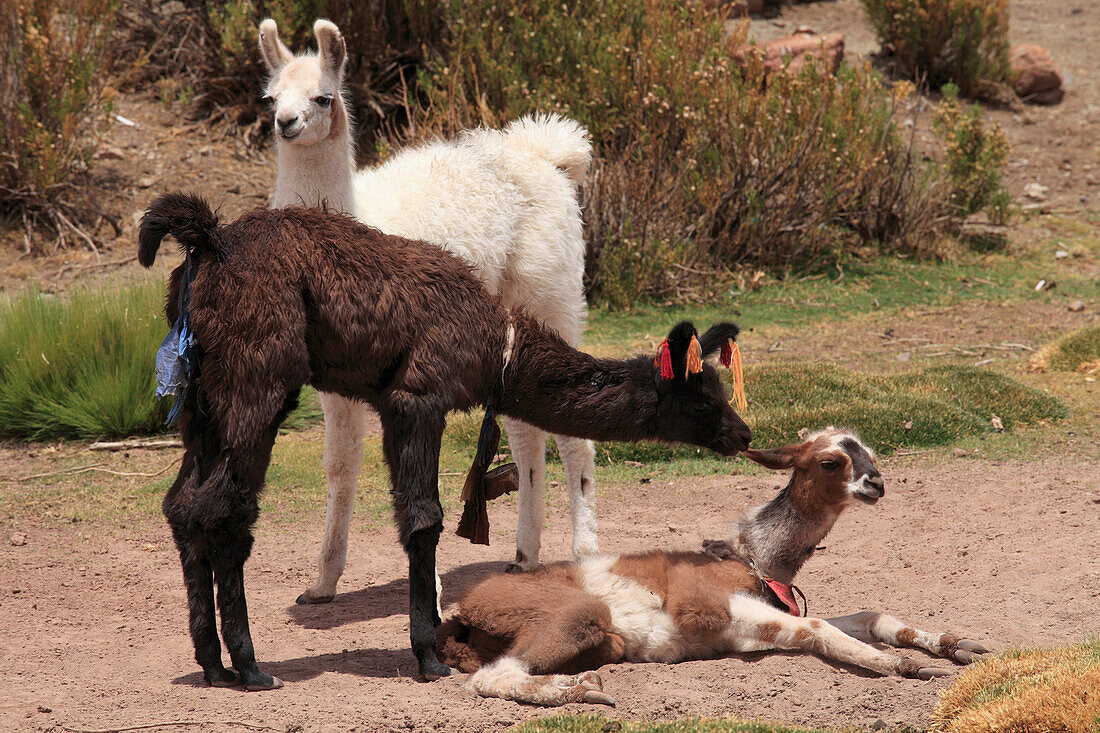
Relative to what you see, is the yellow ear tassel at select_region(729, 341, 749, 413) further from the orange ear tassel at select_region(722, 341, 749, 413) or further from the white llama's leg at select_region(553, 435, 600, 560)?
the white llama's leg at select_region(553, 435, 600, 560)

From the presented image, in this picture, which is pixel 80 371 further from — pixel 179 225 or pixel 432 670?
pixel 432 670

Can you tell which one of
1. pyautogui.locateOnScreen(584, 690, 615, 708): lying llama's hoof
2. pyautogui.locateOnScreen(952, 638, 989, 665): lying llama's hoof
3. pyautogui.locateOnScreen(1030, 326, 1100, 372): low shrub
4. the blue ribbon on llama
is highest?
the blue ribbon on llama

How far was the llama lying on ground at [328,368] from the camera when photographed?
14.0 feet

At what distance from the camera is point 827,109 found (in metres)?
13.8

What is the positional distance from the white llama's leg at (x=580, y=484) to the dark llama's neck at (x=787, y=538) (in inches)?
42.4

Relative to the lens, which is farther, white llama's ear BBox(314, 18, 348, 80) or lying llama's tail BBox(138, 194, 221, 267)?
white llama's ear BBox(314, 18, 348, 80)

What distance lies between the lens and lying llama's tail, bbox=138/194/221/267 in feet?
14.1

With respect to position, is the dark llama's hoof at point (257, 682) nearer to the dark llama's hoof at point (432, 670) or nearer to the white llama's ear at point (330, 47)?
the dark llama's hoof at point (432, 670)

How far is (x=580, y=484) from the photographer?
6336 millimetres

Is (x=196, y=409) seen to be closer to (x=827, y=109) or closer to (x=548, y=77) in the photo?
(x=548, y=77)

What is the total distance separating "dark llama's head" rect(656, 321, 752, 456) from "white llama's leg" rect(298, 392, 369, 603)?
1773mm

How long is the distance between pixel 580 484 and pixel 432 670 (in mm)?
1940

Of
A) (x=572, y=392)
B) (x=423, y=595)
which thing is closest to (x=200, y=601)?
(x=423, y=595)

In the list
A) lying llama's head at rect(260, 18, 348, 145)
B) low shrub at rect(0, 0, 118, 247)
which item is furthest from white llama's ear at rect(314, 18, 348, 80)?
low shrub at rect(0, 0, 118, 247)
